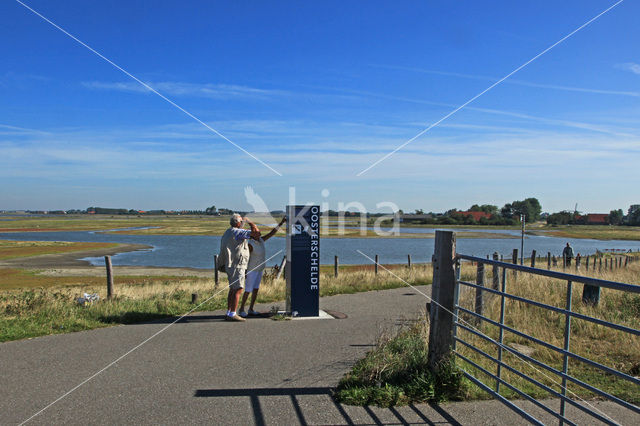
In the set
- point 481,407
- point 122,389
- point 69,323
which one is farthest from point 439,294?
point 69,323

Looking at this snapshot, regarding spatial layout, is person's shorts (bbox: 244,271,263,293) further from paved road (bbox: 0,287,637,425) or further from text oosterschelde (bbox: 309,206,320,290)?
text oosterschelde (bbox: 309,206,320,290)

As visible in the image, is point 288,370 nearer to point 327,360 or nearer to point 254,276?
point 327,360

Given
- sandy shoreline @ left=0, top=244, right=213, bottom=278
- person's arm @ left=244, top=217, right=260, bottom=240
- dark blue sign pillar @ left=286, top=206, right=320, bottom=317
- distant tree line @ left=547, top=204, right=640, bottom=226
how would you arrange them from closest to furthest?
1. person's arm @ left=244, top=217, right=260, bottom=240
2. dark blue sign pillar @ left=286, top=206, right=320, bottom=317
3. sandy shoreline @ left=0, top=244, right=213, bottom=278
4. distant tree line @ left=547, top=204, right=640, bottom=226

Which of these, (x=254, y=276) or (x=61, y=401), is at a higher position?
(x=254, y=276)

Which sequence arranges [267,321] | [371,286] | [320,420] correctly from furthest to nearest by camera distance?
[371,286] < [267,321] < [320,420]

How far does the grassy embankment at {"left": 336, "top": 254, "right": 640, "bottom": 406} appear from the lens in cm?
509

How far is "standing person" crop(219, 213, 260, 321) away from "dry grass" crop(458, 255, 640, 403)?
13.2 feet

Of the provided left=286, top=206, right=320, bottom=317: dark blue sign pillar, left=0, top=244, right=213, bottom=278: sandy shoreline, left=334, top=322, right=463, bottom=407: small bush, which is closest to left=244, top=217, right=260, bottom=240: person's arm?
left=286, top=206, right=320, bottom=317: dark blue sign pillar

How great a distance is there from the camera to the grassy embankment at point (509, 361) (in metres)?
5.09

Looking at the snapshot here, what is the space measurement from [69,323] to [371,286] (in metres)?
9.12

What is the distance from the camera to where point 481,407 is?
4.83 meters

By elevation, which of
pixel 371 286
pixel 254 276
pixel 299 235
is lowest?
pixel 371 286

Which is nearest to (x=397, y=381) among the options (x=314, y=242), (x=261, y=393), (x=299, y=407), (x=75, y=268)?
(x=299, y=407)

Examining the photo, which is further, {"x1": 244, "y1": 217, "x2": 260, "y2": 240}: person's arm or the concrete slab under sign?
the concrete slab under sign
